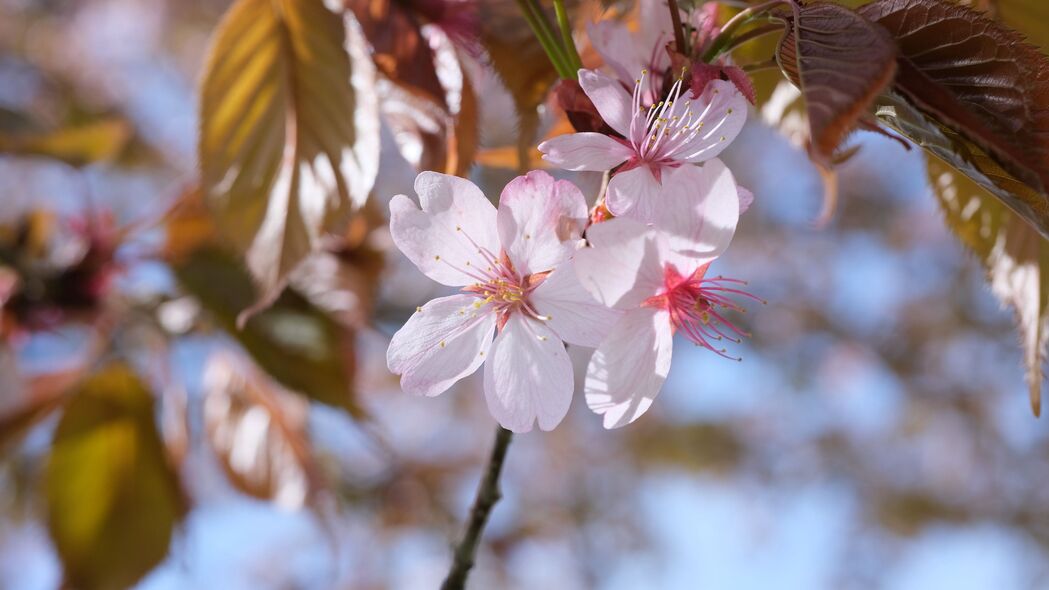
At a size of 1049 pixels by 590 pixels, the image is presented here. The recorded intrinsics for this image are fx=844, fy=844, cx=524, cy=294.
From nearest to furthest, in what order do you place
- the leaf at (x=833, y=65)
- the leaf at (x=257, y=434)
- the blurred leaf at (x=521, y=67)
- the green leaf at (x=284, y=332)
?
the leaf at (x=833, y=65), the blurred leaf at (x=521, y=67), the green leaf at (x=284, y=332), the leaf at (x=257, y=434)

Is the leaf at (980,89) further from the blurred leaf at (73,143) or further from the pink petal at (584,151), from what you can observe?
the blurred leaf at (73,143)

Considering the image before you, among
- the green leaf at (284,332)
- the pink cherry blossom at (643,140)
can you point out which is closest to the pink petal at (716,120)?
the pink cherry blossom at (643,140)

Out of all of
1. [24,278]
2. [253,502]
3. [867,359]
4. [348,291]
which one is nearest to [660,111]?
[348,291]

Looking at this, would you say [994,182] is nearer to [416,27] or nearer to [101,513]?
[416,27]

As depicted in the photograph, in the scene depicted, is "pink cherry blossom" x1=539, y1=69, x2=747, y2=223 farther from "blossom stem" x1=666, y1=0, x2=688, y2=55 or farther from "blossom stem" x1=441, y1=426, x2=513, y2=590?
"blossom stem" x1=441, y1=426, x2=513, y2=590

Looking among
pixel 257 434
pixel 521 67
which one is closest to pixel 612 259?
pixel 521 67

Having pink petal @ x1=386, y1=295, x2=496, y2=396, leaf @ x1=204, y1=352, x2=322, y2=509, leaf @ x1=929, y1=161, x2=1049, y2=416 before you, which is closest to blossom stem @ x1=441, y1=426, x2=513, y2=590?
pink petal @ x1=386, y1=295, x2=496, y2=396
